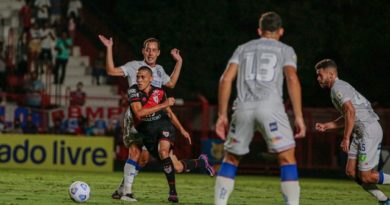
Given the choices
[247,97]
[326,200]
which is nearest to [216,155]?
[326,200]

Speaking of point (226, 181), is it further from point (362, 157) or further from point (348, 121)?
point (362, 157)

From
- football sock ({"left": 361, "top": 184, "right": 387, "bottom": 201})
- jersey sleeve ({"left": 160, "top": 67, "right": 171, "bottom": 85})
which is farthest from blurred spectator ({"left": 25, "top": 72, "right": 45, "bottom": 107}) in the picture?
football sock ({"left": 361, "top": 184, "right": 387, "bottom": 201})

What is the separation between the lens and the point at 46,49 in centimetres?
2934

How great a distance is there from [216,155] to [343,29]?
→ 6319mm

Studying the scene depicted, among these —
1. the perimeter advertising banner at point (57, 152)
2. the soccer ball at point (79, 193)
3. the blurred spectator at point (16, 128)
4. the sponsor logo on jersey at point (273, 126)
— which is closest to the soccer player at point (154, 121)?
the soccer ball at point (79, 193)

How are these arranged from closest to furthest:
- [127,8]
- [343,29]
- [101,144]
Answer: [101,144], [343,29], [127,8]

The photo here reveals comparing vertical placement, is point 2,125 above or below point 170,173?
above

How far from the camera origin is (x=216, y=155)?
80.5 feet

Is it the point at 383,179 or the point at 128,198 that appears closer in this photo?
the point at 128,198

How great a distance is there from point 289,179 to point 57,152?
580 inches

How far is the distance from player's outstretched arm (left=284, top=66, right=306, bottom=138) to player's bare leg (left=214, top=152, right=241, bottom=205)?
718 millimetres

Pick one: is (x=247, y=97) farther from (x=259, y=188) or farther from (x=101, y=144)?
(x=101, y=144)

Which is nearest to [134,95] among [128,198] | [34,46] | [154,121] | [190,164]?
[154,121]

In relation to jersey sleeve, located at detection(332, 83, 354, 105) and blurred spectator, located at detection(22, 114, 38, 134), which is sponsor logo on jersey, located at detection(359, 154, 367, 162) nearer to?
jersey sleeve, located at detection(332, 83, 354, 105)
